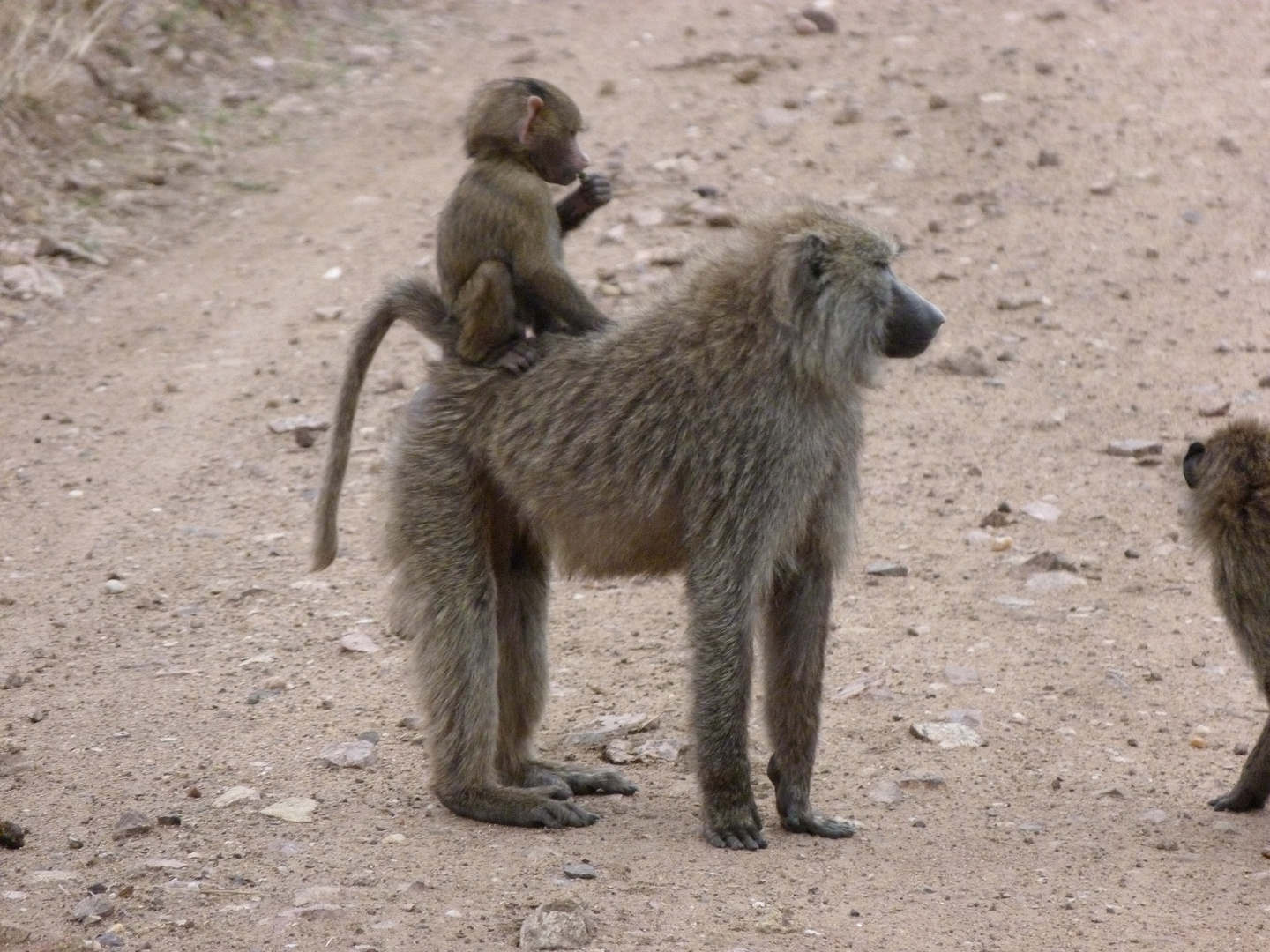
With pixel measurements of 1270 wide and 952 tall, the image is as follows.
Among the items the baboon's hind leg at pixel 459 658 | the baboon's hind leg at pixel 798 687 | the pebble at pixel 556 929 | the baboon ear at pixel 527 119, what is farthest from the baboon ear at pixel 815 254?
the pebble at pixel 556 929

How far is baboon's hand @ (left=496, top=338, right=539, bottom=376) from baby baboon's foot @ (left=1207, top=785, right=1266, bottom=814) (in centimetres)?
241

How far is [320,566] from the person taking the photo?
5.02 m

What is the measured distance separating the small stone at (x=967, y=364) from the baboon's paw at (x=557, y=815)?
3653 mm

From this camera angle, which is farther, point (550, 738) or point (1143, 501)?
point (1143, 501)

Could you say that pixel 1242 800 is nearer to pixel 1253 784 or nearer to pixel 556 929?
pixel 1253 784

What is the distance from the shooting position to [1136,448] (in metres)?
7.00

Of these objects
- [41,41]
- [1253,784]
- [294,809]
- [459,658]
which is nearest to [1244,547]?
[1253,784]

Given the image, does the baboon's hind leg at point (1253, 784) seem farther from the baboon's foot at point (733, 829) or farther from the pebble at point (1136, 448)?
the pebble at point (1136, 448)

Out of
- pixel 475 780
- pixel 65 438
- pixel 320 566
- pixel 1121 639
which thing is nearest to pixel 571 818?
pixel 475 780

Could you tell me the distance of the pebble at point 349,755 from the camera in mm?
5047

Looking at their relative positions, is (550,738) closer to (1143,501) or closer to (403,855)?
(403,855)

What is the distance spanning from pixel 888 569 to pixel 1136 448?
4.76 ft

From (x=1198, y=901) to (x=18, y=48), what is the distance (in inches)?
328

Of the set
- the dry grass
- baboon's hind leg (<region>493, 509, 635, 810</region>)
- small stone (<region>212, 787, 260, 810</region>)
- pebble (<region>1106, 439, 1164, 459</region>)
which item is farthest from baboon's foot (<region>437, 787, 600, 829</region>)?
the dry grass
